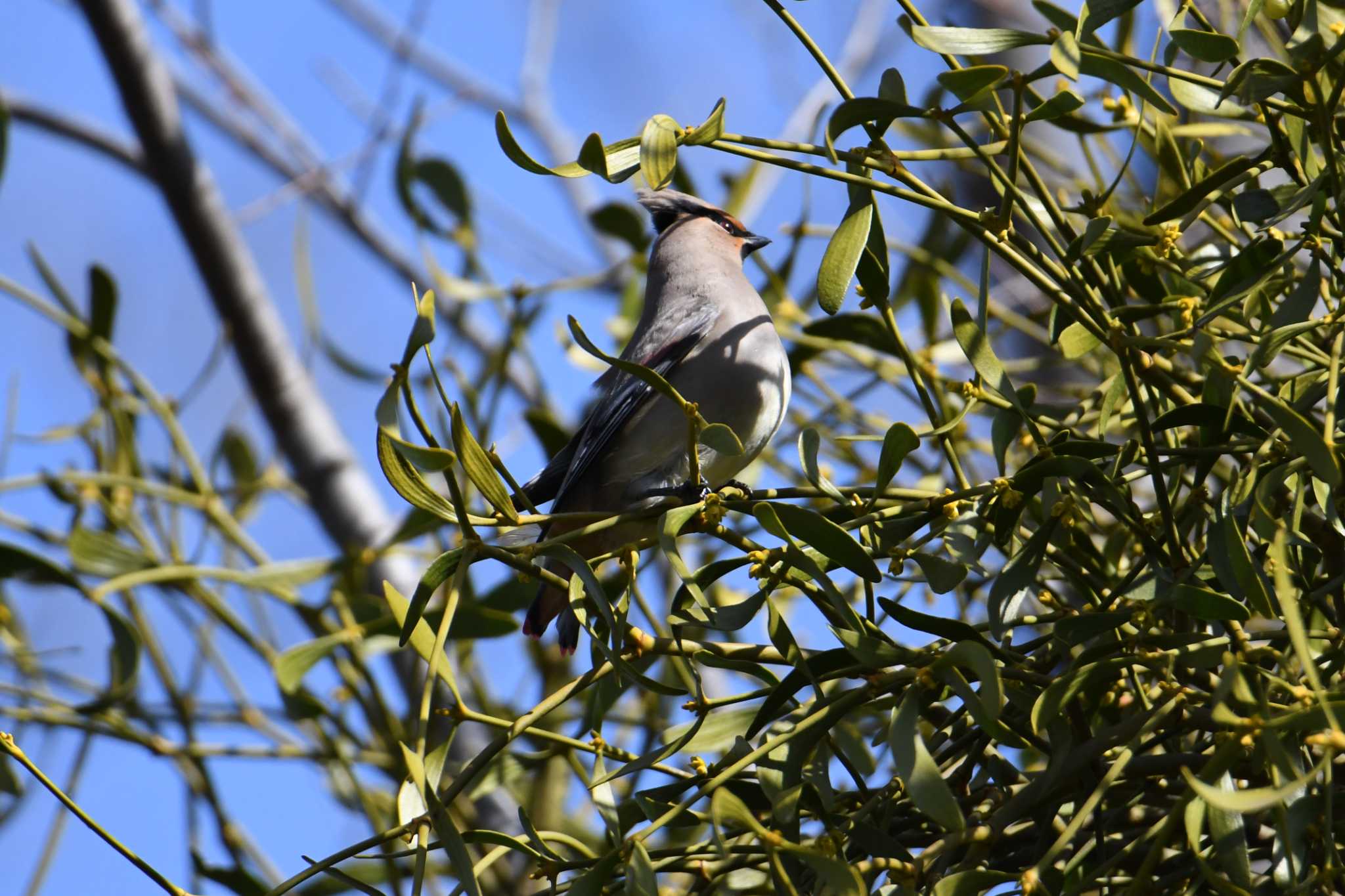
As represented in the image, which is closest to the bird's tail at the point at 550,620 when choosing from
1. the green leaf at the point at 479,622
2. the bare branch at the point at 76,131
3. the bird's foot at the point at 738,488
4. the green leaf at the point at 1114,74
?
the green leaf at the point at 479,622

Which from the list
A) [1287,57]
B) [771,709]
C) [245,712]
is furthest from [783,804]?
[245,712]

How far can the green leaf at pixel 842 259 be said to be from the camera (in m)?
0.95

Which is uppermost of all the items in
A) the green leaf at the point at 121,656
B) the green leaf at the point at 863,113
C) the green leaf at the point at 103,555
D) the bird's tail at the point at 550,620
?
the green leaf at the point at 103,555

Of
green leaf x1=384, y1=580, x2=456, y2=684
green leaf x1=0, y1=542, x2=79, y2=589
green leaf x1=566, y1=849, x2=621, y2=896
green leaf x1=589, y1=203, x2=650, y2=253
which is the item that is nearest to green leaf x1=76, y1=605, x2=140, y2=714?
green leaf x1=0, y1=542, x2=79, y2=589

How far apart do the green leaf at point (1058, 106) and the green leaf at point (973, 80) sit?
0.10 ft

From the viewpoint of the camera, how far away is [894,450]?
0.96m

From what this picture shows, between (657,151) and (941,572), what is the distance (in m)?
0.34

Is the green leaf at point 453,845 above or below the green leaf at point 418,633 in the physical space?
below

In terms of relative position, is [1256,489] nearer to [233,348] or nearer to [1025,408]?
[1025,408]

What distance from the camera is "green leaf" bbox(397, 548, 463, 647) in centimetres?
93

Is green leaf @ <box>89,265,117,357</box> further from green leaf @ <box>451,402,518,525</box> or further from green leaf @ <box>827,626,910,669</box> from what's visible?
green leaf @ <box>827,626,910,669</box>

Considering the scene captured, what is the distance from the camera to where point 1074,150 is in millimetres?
2373

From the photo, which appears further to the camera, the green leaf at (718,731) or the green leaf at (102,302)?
the green leaf at (102,302)

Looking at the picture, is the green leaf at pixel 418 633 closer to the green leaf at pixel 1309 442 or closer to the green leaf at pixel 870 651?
the green leaf at pixel 870 651
